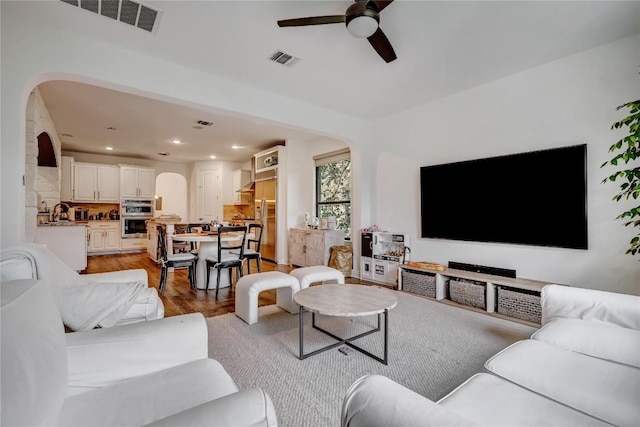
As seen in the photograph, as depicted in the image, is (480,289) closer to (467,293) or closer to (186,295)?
(467,293)

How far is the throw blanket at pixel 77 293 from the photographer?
1.58 metres

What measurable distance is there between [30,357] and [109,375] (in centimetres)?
48

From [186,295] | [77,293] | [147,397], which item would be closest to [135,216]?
[186,295]

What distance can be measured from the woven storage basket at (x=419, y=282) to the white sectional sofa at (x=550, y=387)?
1934mm

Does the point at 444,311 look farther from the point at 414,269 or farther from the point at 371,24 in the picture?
the point at 371,24

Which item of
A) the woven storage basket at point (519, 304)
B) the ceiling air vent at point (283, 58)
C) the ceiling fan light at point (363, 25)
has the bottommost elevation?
the woven storage basket at point (519, 304)

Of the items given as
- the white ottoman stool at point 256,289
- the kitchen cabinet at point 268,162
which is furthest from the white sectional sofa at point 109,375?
the kitchen cabinet at point 268,162

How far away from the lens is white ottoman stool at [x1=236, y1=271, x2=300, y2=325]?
2898 millimetres

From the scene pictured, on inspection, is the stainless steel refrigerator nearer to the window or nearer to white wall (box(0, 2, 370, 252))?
the window

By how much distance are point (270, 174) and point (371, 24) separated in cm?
490

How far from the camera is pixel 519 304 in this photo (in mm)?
3020

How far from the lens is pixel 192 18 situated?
2453 millimetres

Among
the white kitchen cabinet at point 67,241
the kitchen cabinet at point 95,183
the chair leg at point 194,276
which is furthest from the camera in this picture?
the kitchen cabinet at point 95,183

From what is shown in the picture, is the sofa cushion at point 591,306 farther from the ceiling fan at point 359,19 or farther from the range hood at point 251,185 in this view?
the range hood at point 251,185
